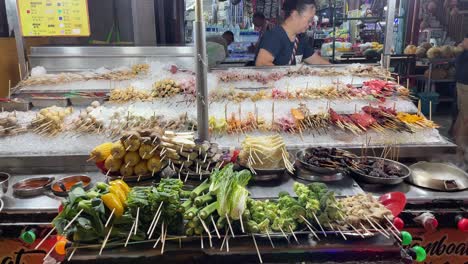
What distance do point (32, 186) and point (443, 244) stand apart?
332cm

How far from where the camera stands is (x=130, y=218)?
2.03 m

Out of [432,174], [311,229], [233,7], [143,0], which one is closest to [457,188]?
[432,174]

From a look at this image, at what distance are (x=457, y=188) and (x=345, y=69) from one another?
109 inches

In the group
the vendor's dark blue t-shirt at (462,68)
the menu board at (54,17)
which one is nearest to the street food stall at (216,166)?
the menu board at (54,17)

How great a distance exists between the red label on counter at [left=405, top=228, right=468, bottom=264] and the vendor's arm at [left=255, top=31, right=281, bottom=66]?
349cm

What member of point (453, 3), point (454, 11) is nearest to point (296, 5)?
point (454, 11)

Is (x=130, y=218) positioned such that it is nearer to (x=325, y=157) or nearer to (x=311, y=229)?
(x=311, y=229)

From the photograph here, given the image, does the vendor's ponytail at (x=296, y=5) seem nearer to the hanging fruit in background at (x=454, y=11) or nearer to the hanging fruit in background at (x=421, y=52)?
the hanging fruit in background at (x=421, y=52)

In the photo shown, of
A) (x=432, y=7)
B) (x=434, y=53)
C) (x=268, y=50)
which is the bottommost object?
(x=434, y=53)

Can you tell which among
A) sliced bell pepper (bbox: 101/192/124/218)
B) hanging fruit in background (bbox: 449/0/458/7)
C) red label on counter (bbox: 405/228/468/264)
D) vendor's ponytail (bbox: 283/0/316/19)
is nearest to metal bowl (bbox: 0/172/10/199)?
sliced bell pepper (bbox: 101/192/124/218)

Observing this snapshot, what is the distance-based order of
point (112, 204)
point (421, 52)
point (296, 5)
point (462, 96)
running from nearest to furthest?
point (112, 204)
point (296, 5)
point (462, 96)
point (421, 52)

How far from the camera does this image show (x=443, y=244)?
9.16ft

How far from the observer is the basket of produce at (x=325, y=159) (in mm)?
Result: 2902

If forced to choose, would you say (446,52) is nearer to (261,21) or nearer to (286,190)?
(261,21)
